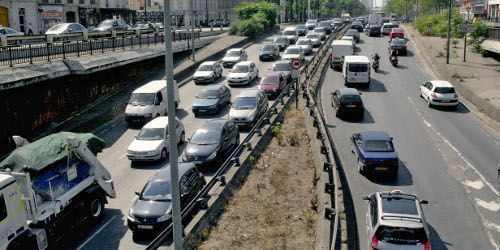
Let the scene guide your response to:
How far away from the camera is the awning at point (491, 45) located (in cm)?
4784

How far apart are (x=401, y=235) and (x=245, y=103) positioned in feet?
54.0

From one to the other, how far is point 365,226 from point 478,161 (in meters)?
9.60

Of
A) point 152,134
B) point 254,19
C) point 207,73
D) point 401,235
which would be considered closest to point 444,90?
point 207,73

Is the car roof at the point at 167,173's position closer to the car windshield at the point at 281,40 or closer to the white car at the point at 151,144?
the white car at the point at 151,144

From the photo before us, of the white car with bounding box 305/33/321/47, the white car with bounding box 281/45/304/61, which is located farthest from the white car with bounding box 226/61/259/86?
the white car with bounding box 305/33/321/47

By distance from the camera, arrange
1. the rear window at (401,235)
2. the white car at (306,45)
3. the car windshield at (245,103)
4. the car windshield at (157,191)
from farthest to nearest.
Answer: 1. the white car at (306,45)
2. the car windshield at (245,103)
3. the car windshield at (157,191)
4. the rear window at (401,235)

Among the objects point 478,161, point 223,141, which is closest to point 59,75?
point 223,141

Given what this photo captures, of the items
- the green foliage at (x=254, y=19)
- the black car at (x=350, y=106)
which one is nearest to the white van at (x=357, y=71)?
the black car at (x=350, y=106)

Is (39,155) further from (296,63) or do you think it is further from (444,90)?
(444,90)

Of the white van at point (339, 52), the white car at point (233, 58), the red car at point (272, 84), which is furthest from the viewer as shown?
the white car at point (233, 58)

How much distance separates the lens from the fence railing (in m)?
30.2

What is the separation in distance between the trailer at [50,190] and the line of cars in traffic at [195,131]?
1831mm

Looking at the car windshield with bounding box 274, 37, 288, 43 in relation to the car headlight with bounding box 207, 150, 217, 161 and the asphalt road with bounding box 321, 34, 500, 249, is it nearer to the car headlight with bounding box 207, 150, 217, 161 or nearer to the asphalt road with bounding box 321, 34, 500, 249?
the asphalt road with bounding box 321, 34, 500, 249

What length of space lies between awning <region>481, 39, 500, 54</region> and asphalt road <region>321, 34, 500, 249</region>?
12.5 metres
